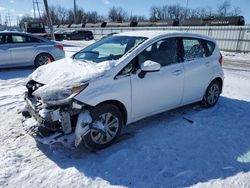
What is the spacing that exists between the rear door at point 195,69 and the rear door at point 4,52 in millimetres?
7227

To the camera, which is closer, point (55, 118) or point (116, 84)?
point (55, 118)

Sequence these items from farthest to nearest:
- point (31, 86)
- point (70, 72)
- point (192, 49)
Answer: point (192, 49) < point (31, 86) < point (70, 72)

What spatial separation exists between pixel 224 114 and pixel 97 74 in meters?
3.16

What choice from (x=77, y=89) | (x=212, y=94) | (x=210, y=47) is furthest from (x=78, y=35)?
(x=77, y=89)

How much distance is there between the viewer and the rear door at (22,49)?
9453mm

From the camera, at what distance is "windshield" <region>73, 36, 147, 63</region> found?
4.21 meters

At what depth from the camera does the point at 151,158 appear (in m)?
3.54

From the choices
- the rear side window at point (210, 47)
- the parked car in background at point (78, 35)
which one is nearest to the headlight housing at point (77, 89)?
the rear side window at point (210, 47)

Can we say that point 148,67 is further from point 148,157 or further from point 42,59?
point 42,59

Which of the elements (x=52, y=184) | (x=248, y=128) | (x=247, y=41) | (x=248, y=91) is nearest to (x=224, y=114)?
Result: (x=248, y=128)

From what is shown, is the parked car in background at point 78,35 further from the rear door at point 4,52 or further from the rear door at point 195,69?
the rear door at point 195,69

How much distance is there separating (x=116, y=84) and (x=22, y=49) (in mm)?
7231

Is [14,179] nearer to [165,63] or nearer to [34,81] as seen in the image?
[34,81]

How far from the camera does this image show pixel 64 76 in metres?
3.70
